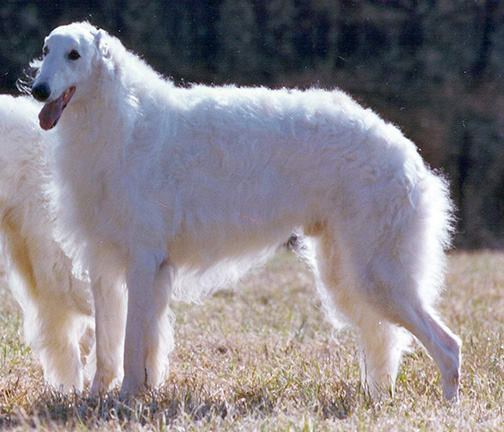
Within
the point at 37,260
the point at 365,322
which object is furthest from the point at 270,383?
the point at 37,260

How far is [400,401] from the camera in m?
3.95

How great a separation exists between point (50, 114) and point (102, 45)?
0.48m

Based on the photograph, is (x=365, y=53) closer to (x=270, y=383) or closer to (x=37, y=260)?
(x=37, y=260)

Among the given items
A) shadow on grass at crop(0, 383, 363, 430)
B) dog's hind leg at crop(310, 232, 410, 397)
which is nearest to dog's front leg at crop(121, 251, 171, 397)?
shadow on grass at crop(0, 383, 363, 430)

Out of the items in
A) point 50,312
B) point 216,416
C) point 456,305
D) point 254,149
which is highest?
point 254,149

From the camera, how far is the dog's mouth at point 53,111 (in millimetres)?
4039

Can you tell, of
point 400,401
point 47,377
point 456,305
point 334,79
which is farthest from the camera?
point 334,79

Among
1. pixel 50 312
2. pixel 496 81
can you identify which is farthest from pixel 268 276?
pixel 496 81

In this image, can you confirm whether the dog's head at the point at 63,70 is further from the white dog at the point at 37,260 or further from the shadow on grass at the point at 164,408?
the shadow on grass at the point at 164,408

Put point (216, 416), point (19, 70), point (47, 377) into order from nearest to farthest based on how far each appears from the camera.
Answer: point (216, 416)
point (47, 377)
point (19, 70)

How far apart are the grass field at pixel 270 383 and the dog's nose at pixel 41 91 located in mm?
1512

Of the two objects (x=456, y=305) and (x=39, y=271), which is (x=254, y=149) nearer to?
(x=39, y=271)

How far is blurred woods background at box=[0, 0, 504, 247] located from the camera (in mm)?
12453

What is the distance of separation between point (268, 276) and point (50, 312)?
4.76 m
